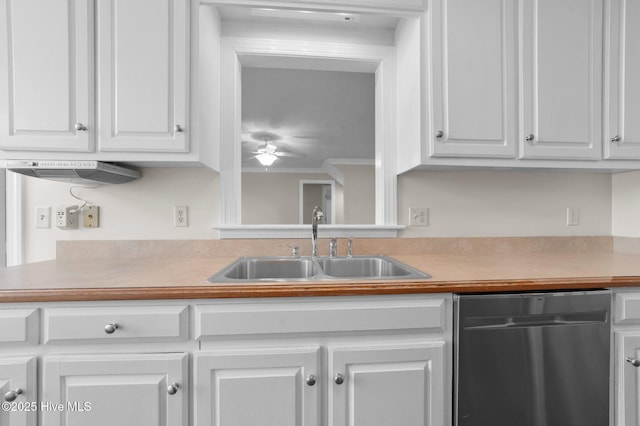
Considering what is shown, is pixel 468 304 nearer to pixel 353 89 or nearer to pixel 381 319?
pixel 381 319

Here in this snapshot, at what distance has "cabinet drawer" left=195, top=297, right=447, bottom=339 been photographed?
40.9 inches

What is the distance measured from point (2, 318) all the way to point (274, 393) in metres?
0.91

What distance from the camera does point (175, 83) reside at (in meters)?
1.35

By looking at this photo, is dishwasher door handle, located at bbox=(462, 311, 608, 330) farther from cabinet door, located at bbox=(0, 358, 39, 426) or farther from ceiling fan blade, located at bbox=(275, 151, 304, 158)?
cabinet door, located at bbox=(0, 358, 39, 426)

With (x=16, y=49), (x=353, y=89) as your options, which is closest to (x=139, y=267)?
(x=16, y=49)

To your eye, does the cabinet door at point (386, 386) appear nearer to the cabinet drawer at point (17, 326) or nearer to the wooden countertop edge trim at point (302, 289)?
the wooden countertop edge trim at point (302, 289)

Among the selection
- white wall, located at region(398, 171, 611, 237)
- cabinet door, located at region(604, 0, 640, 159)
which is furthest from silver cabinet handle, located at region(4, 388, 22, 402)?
cabinet door, located at region(604, 0, 640, 159)

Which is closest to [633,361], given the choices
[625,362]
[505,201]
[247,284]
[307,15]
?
[625,362]

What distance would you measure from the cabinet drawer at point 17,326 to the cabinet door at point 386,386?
99cm

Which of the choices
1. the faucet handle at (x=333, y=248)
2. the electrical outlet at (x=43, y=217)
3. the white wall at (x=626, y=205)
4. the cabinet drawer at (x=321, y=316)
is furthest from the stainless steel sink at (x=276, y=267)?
→ the white wall at (x=626, y=205)

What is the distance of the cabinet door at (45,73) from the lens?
1.29m

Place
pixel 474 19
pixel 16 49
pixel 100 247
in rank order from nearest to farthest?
1. pixel 16 49
2. pixel 474 19
3. pixel 100 247

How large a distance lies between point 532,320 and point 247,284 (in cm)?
103

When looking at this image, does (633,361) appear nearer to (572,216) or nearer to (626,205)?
(572,216)
